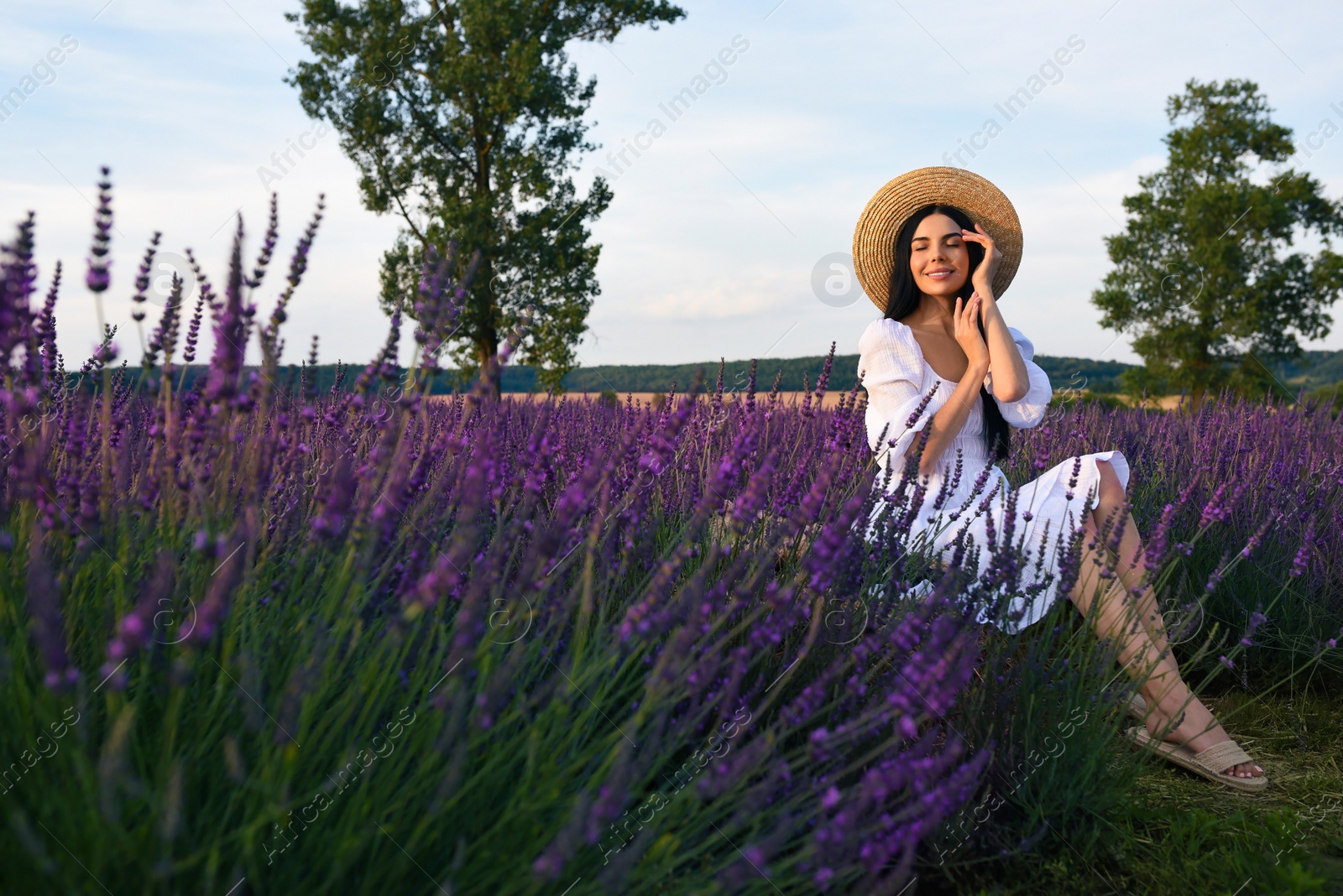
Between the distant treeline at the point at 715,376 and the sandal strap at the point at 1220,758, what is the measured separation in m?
1.62

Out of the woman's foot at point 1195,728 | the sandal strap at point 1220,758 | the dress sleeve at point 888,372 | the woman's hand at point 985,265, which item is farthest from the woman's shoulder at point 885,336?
the sandal strap at point 1220,758

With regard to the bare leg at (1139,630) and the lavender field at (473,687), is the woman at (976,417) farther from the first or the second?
the lavender field at (473,687)

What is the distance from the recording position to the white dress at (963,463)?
104 inches

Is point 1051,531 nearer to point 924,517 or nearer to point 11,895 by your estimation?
point 924,517

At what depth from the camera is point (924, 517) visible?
3018 mm

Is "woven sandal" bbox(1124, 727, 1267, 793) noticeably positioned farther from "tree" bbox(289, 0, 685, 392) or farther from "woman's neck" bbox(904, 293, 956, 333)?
"tree" bbox(289, 0, 685, 392)

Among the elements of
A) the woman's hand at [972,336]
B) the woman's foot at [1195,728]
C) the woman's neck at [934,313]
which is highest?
the woman's neck at [934,313]

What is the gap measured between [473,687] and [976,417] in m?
2.54

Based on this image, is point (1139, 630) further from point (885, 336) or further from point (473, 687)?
point (473, 687)

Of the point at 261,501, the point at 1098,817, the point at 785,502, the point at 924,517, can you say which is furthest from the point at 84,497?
the point at 924,517

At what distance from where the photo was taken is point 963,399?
9.57 feet

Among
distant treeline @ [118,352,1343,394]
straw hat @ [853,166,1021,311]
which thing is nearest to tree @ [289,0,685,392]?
distant treeline @ [118,352,1343,394]

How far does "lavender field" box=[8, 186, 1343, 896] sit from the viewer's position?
1056 millimetres

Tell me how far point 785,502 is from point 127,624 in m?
1.75
